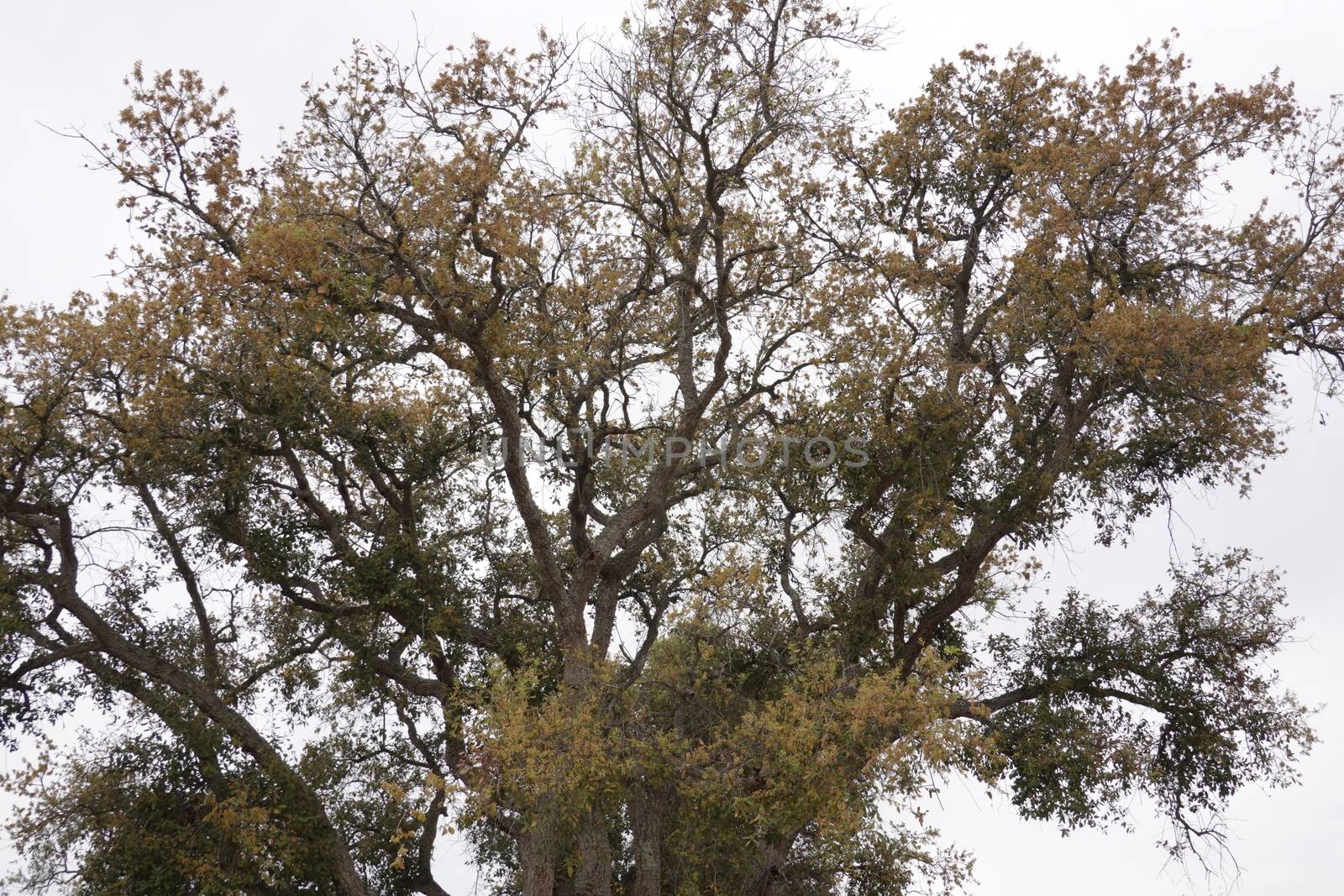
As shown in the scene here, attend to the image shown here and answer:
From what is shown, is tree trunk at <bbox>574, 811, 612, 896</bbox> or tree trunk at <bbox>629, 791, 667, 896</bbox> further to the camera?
tree trunk at <bbox>629, 791, 667, 896</bbox>

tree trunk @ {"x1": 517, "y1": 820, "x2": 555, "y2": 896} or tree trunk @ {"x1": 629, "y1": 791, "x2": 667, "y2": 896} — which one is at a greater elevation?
tree trunk @ {"x1": 629, "y1": 791, "x2": 667, "y2": 896}

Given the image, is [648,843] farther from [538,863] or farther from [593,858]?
[538,863]

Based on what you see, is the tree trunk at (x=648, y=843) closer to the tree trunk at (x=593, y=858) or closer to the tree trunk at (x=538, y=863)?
the tree trunk at (x=593, y=858)

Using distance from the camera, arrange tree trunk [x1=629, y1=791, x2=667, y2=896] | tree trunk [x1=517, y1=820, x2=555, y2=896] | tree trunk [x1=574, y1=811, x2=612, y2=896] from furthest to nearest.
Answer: tree trunk [x1=629, y1=791, x2=667, y2=896] → tree trunk [x1=574, y1=811, x2=612, y2=896] → tree trunk [x1=517, y1=820, x2=555, y2=896]

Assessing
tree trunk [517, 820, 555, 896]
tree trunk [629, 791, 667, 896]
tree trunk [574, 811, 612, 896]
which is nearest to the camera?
tree trunk [517, 820, 555, 896]

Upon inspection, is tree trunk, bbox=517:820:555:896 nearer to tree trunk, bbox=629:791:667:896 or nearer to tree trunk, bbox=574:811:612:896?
tree trunk, bbox=574:811:612:896

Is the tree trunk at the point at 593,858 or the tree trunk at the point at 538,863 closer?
the tree trunk at the point at 538,863

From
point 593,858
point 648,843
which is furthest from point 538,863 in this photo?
point 648,843

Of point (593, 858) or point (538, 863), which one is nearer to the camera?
point (538, 863)

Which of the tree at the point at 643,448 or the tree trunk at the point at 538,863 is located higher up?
the tree at the point at 643,448

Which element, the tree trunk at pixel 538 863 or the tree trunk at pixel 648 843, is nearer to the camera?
the tree trunk at pixel 538 863

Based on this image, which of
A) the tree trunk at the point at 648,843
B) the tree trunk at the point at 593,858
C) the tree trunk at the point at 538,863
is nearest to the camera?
the tree trunk at the point at 538,863

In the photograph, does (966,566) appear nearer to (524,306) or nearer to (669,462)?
(669,462)

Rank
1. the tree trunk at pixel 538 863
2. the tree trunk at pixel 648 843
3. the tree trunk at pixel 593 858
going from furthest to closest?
the tree trunk at pixel 648 843 < the tree trunk at pixel 593 858 < the tree trunk at pixel 538 863
